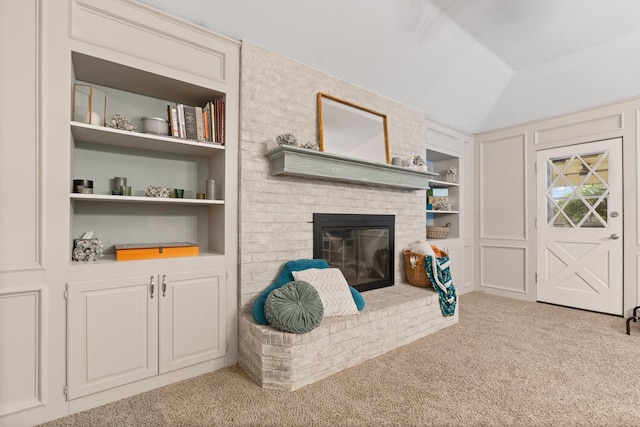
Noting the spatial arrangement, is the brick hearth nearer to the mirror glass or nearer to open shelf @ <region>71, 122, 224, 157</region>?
open shelf @ <region>71, 122, 224, 157</region>

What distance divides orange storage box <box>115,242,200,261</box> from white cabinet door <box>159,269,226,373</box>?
14cm

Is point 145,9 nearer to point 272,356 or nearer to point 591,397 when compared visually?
point 272,356

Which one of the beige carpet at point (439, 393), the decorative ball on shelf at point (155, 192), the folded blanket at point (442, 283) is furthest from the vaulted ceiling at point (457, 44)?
the beige carpet at point (439, 393)

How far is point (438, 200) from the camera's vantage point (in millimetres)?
4219

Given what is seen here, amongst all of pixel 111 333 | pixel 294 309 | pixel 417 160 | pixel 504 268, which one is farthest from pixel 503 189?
pixel 111 333

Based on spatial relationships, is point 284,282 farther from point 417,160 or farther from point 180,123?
point 417,160

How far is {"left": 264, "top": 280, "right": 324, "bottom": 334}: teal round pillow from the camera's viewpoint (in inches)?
77.6

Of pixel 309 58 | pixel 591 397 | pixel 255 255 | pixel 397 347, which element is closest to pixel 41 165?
pixel 255 255

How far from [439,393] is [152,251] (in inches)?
81.0

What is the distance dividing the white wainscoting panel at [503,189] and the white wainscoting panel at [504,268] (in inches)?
7.6

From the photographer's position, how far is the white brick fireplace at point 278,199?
7.04ft

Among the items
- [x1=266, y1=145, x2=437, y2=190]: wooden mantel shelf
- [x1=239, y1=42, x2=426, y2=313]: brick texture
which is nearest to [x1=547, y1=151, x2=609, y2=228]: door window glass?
[x1=266, y1=145, x2=437, y2=190]: wooden mantel shelf

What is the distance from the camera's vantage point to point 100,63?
1846 millimetres

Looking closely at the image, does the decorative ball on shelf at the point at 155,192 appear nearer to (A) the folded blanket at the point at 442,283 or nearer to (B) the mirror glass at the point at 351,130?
(B) the mirror glass at the point at 351,130
